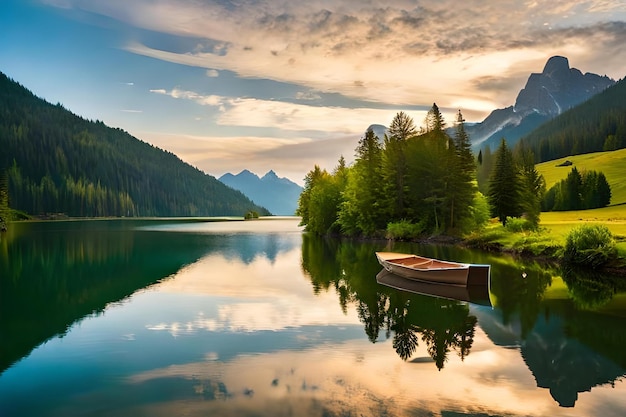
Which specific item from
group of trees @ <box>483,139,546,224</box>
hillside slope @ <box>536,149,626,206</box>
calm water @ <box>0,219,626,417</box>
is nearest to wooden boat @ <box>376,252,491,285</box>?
calm water @ <box>0,219,626,417</box>

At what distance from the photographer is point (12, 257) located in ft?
170

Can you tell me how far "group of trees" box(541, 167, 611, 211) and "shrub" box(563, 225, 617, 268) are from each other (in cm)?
8006

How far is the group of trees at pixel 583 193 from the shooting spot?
362 ft

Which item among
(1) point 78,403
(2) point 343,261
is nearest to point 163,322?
(1) point 78,403

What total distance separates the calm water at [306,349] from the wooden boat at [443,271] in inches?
58.7

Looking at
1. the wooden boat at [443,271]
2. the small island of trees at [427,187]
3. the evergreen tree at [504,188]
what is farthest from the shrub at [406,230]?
the wooden boat at [443,271]

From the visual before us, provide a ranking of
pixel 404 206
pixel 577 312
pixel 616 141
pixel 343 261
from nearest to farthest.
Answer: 1. pixel 577 312
2. pixel 343 261
3. pixel 404 206
4. pixel 616 141

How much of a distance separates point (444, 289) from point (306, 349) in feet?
52.5

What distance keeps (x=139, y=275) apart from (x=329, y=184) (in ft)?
207

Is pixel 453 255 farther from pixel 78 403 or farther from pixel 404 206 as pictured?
pixel 78 403

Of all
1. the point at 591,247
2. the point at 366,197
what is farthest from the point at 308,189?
the point at 591,247

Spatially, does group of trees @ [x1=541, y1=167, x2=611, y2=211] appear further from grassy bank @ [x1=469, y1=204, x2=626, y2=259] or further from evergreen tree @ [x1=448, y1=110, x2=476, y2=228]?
grassy bank @ [x1=469, y1=204, x2=626, y2=259]

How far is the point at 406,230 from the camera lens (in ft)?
247

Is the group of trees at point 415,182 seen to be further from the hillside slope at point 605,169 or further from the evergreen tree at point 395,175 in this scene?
the hillside slope at point 605,169
